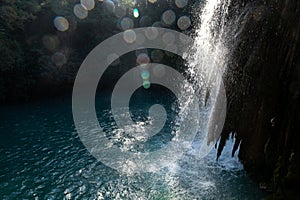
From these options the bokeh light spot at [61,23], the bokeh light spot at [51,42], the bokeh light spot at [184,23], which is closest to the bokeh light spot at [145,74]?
the bokeh light spot at [184,23]

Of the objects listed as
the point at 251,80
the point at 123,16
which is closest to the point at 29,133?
the point at 251,80

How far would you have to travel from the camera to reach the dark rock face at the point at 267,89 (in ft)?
22.9

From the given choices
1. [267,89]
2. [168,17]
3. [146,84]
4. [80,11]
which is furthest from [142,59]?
[267,89]

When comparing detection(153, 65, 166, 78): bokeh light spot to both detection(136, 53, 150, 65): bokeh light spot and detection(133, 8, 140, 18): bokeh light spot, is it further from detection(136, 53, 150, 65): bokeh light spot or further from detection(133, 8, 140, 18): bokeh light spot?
detection(133, 8, 140, 18): bokeh light spot

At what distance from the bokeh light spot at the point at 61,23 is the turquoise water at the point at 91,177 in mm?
16244

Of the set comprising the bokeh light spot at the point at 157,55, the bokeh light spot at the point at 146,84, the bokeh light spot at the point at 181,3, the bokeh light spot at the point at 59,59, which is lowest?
the bokeh light spot at the point at 146,84

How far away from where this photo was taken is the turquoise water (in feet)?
29.6

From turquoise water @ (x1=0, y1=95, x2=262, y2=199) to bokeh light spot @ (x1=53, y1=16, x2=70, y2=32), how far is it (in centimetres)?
1624

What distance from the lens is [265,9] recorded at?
27.0 ft

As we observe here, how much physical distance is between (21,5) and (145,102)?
1580 cm

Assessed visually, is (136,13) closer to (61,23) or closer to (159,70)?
(159,70)

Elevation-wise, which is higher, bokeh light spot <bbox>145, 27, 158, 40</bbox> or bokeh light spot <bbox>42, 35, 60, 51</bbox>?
bokeh light spot <bbox>145, 27, 158, 40</bbox>

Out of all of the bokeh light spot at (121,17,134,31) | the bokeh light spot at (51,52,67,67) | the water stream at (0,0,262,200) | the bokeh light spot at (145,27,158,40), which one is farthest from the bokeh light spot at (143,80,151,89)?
the water stream at (0,0,262,200)

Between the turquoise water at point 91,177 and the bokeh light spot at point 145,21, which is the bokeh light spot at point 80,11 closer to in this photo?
the bokeh light spot at point 145,21
